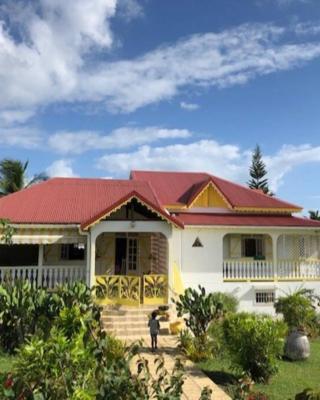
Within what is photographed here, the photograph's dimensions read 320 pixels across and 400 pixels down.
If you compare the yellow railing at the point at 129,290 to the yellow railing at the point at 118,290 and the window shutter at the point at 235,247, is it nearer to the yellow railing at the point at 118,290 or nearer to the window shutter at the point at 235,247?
the yellow railing at the point at 118,290

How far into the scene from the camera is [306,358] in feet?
49.7

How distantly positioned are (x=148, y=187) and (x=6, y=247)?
28.7 feet

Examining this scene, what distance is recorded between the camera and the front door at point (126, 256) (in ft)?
75.4

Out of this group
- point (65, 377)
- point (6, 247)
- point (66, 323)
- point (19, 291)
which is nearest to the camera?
point (65, 377)

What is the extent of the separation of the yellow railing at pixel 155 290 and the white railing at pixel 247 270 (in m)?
4.78

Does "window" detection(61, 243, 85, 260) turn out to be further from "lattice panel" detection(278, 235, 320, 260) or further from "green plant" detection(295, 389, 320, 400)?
"green plant" detection(295, 389, 320, 400)

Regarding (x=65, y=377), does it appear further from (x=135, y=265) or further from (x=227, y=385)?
(x=135, y=265)

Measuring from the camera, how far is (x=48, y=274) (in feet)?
65.6

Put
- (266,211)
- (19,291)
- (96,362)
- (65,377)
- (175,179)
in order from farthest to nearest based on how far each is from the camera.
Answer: (175,179) → (266,211) → (19,291) → (96,362) → (65,377)

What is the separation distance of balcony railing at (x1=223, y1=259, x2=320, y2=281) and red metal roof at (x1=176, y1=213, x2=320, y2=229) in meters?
2.05

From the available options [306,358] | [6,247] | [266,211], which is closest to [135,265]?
[6,247]

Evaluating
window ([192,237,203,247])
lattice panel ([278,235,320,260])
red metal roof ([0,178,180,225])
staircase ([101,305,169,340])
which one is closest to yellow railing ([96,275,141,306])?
staircase ([101,305,169,340])

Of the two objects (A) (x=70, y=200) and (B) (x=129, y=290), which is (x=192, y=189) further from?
(B) (x=129, y=290)

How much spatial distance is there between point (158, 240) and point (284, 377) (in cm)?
1171
